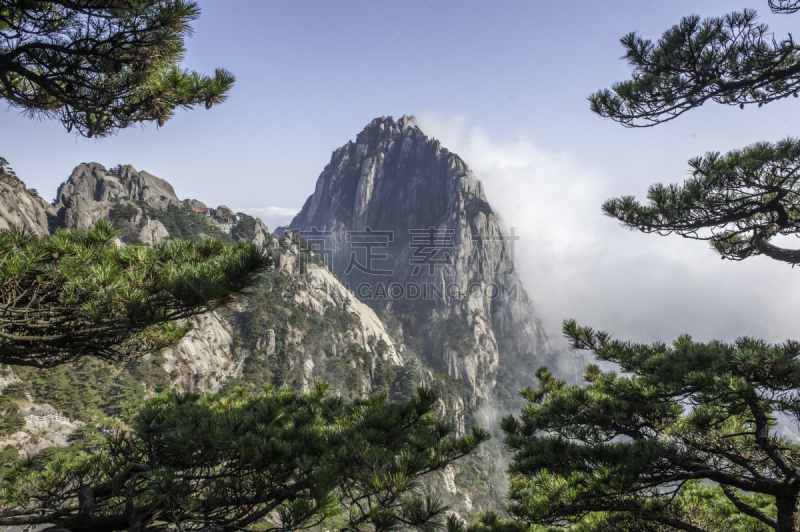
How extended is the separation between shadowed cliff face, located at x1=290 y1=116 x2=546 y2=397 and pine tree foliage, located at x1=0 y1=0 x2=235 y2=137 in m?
81.5

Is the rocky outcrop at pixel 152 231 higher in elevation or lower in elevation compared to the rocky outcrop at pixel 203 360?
higher

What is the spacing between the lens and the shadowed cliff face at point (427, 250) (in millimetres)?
87000

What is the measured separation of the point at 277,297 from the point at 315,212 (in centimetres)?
7234

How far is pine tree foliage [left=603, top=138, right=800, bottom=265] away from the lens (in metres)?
4.44

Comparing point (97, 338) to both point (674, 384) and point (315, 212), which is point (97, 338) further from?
point (315, 212)

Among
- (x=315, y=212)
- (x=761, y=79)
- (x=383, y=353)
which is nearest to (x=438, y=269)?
(x=383, y=353)

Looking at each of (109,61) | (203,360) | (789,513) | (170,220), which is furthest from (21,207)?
(789,513)

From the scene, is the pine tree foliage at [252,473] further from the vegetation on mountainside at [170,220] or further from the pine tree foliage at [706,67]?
the vegetation on mountainside at [170,220]

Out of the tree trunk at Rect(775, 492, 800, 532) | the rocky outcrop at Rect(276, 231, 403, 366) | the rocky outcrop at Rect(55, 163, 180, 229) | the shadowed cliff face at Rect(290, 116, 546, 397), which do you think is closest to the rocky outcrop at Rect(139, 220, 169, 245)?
the rocky outcrop at Rect(55, 163, 180, 229)

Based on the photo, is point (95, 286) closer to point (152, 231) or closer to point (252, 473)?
point (252, 473)

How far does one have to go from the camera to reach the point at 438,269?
93.7 meters

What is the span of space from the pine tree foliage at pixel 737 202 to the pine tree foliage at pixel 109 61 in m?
5.44

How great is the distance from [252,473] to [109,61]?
149 inches

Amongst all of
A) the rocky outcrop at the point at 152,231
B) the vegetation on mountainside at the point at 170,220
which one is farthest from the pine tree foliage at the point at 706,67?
the rocky outcrop at the point at 152,231
